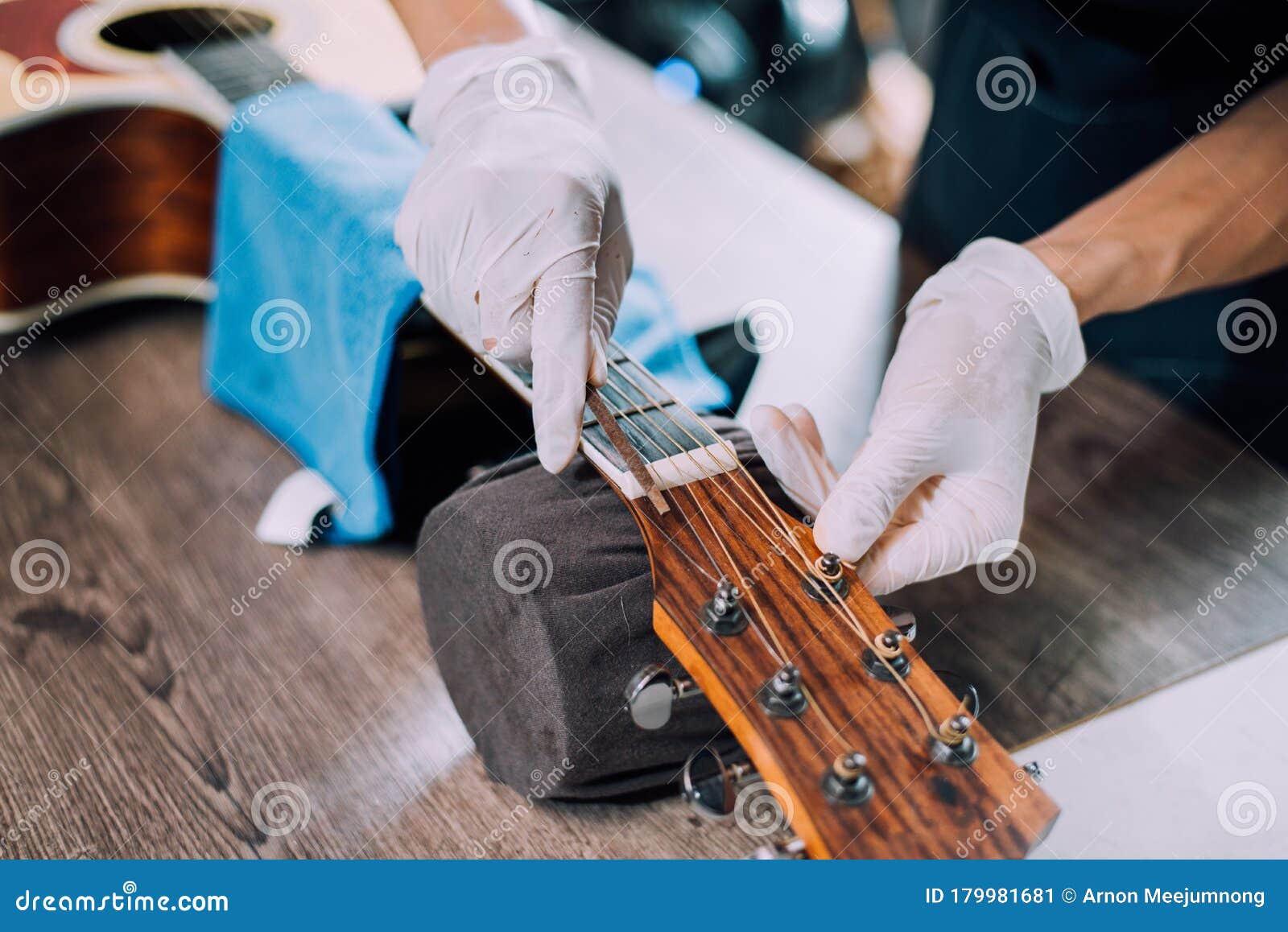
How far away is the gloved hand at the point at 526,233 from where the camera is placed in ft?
2.61

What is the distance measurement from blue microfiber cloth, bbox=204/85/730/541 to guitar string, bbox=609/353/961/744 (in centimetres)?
5

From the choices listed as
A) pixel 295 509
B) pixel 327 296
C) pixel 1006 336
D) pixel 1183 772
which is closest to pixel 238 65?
pixel 327 296

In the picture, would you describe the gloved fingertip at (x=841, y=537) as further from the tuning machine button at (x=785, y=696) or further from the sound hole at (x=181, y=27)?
the sound hole at (x=181, y=27)

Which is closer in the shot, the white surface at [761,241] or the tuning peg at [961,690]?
the tuning peg at [961,690]

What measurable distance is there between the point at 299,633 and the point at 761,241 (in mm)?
851

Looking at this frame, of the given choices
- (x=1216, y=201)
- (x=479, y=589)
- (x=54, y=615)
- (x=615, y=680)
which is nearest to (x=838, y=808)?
(x=615, y=680)

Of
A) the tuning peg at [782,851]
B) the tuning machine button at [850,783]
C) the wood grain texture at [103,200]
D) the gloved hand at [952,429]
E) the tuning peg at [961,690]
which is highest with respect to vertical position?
the gloved hand at [952,429]

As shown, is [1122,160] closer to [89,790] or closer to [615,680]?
[615,680]

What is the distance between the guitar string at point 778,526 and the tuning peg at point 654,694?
4.6 inches

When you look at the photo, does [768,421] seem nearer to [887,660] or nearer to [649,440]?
[649,440]

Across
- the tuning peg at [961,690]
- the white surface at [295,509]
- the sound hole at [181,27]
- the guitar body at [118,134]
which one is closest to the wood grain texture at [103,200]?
the guitar body at [118,134]

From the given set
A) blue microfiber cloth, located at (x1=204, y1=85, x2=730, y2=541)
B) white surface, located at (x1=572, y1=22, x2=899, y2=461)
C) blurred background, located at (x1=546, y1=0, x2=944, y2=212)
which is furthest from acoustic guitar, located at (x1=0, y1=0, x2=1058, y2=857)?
blurred background, located at (x1=546, y1=0, x2=944, y2=212)

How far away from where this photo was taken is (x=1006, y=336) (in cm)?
81

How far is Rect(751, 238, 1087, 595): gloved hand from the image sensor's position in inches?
29.6
